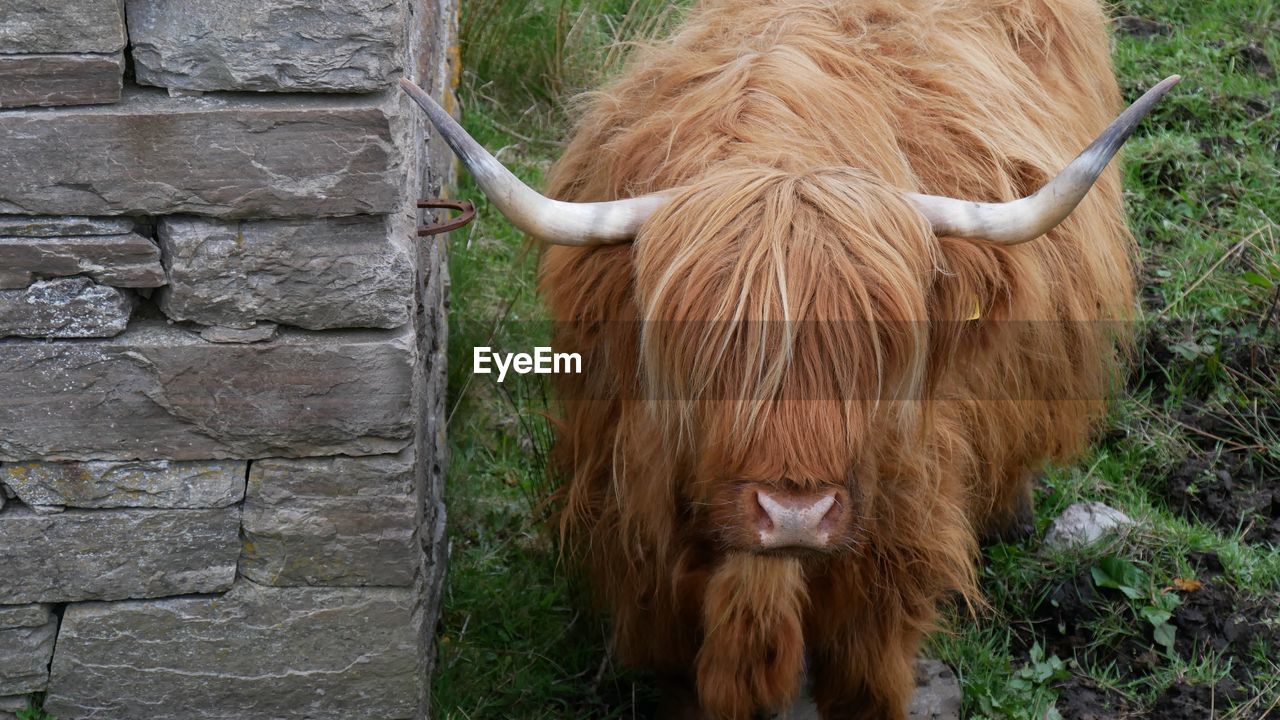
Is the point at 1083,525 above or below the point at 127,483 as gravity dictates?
below

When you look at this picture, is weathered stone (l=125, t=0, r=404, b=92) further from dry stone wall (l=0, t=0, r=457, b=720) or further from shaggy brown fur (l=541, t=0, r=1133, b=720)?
shaggy brown fur (l=541, t=0, r=1133, b=720)

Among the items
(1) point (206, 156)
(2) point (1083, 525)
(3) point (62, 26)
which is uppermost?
(3) point (62, 26)

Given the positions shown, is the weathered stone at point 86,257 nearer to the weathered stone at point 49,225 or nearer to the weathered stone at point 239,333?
the weathered stone at point 49,225

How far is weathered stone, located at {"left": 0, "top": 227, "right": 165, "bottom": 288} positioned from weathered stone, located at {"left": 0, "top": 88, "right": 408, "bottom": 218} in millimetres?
56

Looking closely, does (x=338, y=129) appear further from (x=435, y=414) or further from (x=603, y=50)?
(x=603, y=50)

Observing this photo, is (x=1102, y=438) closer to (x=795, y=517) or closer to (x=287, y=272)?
(x=795, y=517)

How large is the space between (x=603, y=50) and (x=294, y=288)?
116 inches

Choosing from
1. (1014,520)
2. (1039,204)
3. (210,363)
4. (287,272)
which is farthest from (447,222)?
(1014,520)

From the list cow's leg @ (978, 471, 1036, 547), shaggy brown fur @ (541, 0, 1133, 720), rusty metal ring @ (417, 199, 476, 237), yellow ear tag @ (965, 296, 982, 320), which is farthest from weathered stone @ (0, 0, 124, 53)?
cow's leg @ (978, 471, 1036, 547)

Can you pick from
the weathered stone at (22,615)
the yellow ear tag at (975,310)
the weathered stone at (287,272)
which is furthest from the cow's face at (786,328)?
the weathered stone at (22,615)

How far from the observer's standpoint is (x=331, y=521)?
2631 millimetres

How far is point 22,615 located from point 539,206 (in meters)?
1.41

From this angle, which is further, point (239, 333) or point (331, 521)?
point (331, 521)

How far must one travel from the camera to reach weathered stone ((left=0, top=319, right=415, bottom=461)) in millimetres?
2445
